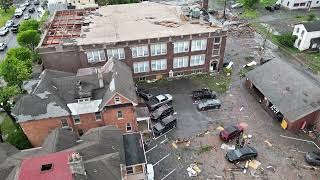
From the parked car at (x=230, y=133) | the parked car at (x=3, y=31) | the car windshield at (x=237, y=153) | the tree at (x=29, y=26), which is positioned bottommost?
the car windshield at (x=237, y=153)

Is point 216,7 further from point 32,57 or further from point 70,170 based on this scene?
point 70,170

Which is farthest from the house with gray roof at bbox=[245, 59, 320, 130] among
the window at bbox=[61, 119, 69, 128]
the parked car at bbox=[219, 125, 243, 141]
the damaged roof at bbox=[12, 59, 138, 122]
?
the window at bbox=[61, 119, 69, 128]

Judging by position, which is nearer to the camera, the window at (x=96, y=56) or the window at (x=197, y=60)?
the window at (x=96, y=56)

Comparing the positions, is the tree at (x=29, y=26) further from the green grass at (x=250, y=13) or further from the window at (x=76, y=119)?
the green grass at (x=250, y=13)

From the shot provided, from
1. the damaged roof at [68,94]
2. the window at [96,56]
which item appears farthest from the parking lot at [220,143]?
the window at [96,56]

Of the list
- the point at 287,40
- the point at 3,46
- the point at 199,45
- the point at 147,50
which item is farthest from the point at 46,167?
the point at 287,40

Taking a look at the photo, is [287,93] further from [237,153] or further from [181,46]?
[181,46]

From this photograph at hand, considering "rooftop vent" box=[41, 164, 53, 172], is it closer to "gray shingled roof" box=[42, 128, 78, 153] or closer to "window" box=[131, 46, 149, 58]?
"gray shingled roof" box=[42, 128, 78, 153]
